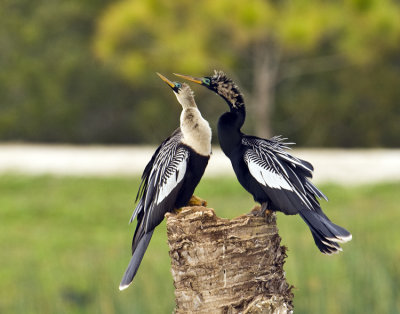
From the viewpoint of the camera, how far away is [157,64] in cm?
1792

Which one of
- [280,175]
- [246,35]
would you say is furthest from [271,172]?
[246,35]

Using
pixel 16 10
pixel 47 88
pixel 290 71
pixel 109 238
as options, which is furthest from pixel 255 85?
pixel 109 238

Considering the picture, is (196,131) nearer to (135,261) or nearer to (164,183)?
(164,183)

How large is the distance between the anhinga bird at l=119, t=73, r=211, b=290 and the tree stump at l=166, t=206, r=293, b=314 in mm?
→ 56

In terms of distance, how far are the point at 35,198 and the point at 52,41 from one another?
8994mm

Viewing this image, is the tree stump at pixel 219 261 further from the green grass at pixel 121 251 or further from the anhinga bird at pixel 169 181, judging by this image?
the green grass at pixel 121 251

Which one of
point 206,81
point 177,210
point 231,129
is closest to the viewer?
point 206,81

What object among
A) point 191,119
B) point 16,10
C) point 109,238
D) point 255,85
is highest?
point 16,10

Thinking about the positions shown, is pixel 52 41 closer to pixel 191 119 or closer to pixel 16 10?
pixel 16 10

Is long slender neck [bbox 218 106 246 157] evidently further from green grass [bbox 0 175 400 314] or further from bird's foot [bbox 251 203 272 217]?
green grass [bbox 0 175 400 314]

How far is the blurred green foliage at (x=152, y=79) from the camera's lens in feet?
59.3

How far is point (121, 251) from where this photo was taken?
760 centimetres

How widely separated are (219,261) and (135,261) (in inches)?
9.4

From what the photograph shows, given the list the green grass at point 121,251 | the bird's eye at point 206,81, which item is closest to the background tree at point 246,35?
the green grass at point 121,251
